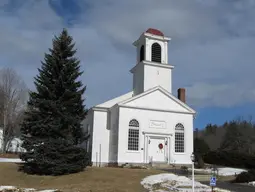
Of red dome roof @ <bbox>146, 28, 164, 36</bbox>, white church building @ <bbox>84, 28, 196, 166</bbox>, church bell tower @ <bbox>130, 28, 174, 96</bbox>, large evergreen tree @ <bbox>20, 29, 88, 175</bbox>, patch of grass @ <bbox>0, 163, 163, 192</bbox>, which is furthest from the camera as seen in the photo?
red dome roof @ <bbox>146, 28, 164, 36</bbox>

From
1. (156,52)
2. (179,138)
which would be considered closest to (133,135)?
(179,138)

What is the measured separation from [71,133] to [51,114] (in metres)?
2.03

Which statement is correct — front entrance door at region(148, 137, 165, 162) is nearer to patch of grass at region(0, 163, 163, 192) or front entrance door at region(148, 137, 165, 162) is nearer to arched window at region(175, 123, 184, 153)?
arched window at region(175, 123, 184, 153)

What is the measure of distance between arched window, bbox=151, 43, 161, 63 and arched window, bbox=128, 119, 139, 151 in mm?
8432

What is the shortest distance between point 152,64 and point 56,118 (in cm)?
1554

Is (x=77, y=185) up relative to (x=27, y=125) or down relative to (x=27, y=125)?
down

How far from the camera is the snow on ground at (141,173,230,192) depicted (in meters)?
19.0

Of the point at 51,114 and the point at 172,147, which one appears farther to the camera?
the point at 172,147

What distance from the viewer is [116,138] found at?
A: 33.7 meters

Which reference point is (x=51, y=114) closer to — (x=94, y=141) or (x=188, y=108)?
(x=94, y=141)

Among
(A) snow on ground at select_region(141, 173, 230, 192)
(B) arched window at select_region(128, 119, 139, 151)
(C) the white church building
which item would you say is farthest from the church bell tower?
(A) snow on ground at select_region(141, 173, 230, 192)

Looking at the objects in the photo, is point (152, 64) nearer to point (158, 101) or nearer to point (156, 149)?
point (158, 101)

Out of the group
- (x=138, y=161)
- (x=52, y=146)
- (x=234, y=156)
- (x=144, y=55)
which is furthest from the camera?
(x=234, y=156)

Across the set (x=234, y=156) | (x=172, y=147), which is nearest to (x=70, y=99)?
(x=172, y=147)
